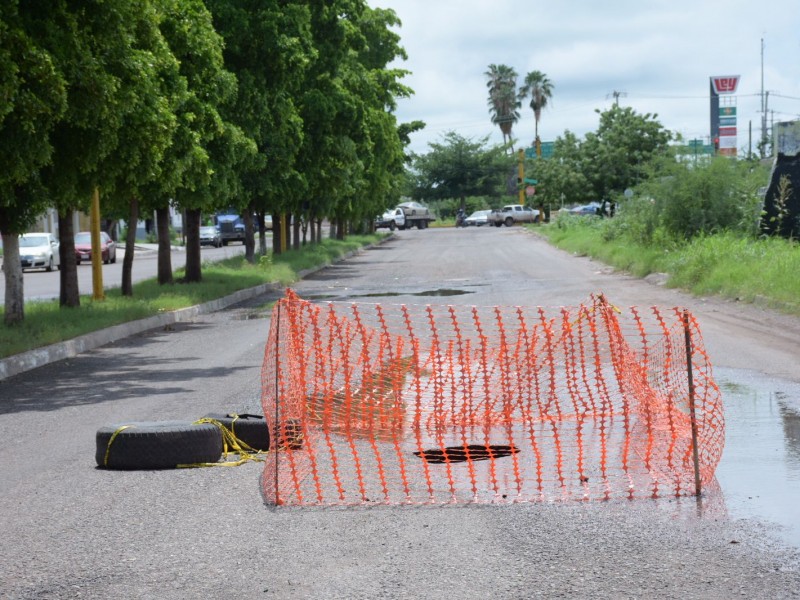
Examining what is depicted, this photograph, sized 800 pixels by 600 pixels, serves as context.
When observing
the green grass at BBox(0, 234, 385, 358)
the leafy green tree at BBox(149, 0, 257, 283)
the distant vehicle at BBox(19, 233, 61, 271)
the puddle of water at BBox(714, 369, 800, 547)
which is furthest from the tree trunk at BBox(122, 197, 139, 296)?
the distant vehicle at BBox(19, 233, 61, 271)

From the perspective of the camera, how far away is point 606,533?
5.89 metres

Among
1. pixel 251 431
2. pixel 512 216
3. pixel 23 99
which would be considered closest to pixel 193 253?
pixel 23 99

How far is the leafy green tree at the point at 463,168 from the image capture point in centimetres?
11562

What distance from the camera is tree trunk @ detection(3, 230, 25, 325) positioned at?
1648cm

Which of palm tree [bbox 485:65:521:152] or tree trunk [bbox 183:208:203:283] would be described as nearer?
tree trunk [bbox 183:208:203:283]

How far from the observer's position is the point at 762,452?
7867 mm

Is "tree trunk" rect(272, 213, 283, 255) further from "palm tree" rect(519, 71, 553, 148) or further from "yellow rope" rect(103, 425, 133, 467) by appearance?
"palm tree" rect(519, 71, 553, 148)

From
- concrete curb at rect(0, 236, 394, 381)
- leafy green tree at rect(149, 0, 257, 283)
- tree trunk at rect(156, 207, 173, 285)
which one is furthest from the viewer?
tree trunk at rect(156, 207, 173, 285)

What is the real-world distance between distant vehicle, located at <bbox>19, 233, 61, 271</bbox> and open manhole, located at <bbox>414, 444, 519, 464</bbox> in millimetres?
36057

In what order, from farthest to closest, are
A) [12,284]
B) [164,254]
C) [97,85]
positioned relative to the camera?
[164,254]
[12,284]
[97,85]

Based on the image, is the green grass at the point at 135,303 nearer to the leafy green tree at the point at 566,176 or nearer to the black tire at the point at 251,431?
the black tire at the point at 251,431

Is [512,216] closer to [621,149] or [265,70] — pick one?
[621,149]

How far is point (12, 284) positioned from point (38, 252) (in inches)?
1066

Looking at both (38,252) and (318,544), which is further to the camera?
(38,252)
